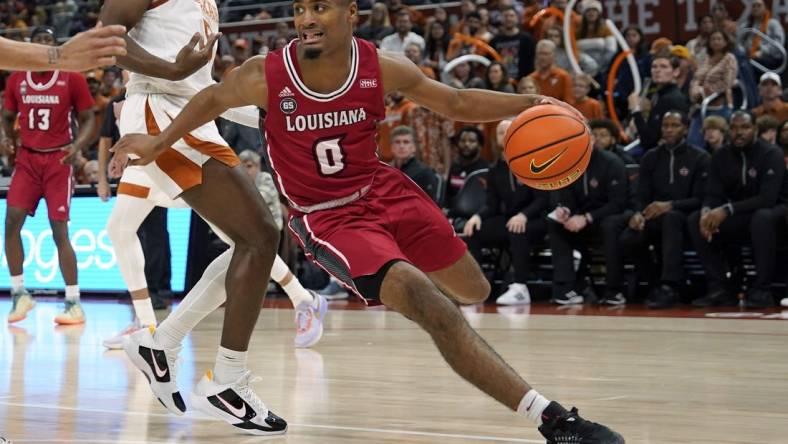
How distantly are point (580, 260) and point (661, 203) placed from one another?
3.62 feet

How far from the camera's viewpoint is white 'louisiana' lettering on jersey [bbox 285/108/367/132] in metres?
4.55

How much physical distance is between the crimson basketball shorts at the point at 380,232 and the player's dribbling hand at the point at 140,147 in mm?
606

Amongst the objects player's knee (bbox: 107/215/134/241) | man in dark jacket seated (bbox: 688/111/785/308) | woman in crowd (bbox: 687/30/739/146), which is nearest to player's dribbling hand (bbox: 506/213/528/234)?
man in dark jacket seated (bbox: 688/111/785/308)

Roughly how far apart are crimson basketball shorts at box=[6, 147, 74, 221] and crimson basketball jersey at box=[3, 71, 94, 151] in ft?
0.31

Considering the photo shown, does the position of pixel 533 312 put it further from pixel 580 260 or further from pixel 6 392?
pixel 6 392

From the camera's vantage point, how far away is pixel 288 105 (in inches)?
179

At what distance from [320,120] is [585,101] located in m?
7.67

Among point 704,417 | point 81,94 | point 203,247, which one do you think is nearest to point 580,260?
point 203,247

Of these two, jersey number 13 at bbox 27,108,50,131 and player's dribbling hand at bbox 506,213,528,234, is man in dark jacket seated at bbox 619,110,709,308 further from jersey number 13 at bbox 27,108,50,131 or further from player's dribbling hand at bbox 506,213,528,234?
jersey number 13 at bbox 27,108,50,131

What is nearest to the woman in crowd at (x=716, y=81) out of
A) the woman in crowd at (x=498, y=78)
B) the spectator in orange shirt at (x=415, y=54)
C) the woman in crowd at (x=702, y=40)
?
the woman in crowd at (x=702, y=40)

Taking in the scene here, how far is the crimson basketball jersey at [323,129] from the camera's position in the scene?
179 inches

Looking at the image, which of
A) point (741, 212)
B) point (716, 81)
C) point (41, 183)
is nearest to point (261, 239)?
point (41, 183)

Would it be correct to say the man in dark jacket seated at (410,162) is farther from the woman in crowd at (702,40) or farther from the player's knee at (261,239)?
the player's knee at (261,239)

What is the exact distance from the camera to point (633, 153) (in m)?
12.0
